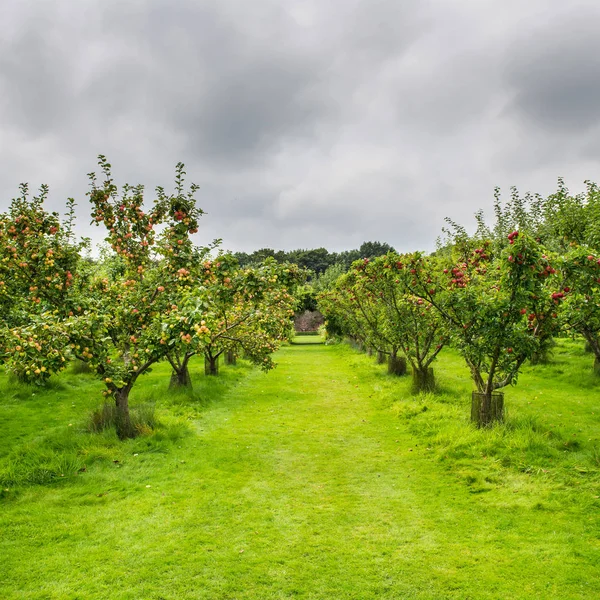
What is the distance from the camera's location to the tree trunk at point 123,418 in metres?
10.7

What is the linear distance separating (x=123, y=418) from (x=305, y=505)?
5.60 metres

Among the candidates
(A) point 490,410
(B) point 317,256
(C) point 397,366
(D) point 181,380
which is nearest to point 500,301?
(A) point 490,410

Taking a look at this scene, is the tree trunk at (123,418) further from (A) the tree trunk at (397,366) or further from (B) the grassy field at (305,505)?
(A) the tree trunk at (397,366)

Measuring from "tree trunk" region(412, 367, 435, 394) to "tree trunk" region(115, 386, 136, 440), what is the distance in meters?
9.59

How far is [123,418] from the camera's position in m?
10.8

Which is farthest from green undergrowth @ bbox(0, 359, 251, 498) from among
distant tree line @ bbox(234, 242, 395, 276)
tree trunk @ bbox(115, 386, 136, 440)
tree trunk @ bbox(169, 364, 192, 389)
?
distant tree line @ bbox(234, 242, 395, 276)

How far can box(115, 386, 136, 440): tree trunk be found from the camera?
1073 cm

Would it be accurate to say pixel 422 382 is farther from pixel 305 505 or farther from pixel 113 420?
pixel 113 420

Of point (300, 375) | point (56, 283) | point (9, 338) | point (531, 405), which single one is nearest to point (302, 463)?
point (9, 338)

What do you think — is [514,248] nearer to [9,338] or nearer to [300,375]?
[9,338]

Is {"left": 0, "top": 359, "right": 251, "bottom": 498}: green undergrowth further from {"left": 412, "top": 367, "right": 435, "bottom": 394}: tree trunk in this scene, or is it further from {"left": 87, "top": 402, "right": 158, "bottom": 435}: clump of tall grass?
{"left": 412, "top": 367, "right": 435, "bottom": 394}: tree trunk

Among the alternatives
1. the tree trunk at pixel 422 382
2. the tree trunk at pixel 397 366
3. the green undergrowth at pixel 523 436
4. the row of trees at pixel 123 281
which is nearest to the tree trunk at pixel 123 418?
the row of trees at pixel 123 281

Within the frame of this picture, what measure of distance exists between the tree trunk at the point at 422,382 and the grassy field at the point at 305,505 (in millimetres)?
1553

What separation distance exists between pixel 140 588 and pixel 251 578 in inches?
55.3
